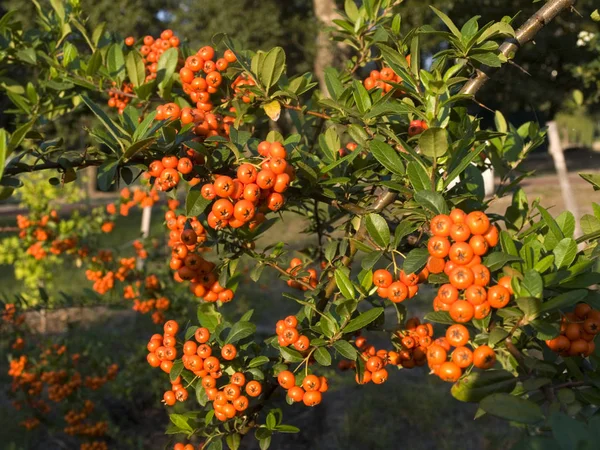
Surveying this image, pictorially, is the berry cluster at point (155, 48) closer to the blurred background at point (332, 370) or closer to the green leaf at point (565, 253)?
the blurred background at point (332, 370)

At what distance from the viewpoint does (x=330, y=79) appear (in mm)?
1926

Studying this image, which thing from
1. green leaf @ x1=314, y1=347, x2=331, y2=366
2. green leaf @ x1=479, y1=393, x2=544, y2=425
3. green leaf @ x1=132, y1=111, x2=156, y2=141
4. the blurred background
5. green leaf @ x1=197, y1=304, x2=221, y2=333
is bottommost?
the blurred background

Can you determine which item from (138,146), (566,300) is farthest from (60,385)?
(566,300)

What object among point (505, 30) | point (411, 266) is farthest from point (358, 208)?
point (505, 30)

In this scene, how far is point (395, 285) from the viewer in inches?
57.7

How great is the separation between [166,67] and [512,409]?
1.73 meters

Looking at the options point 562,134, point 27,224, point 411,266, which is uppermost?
point 411,266

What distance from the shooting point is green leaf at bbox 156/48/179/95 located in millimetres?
2135

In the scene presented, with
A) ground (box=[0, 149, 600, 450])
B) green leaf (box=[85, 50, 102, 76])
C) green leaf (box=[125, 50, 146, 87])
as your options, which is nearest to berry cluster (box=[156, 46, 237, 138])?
green leaf (box=[125, 50, 146, 87])

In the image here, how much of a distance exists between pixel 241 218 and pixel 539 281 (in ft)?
2.45

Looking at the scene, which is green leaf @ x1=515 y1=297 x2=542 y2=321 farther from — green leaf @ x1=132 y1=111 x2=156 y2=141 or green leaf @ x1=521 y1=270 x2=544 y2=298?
green leaf @ x1=132 y1=111 x2=156 y2=141

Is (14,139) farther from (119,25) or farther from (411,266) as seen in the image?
(119,25)

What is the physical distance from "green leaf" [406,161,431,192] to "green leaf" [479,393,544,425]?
548 mm

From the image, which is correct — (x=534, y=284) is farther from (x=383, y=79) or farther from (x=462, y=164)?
(x=383, y=79)
